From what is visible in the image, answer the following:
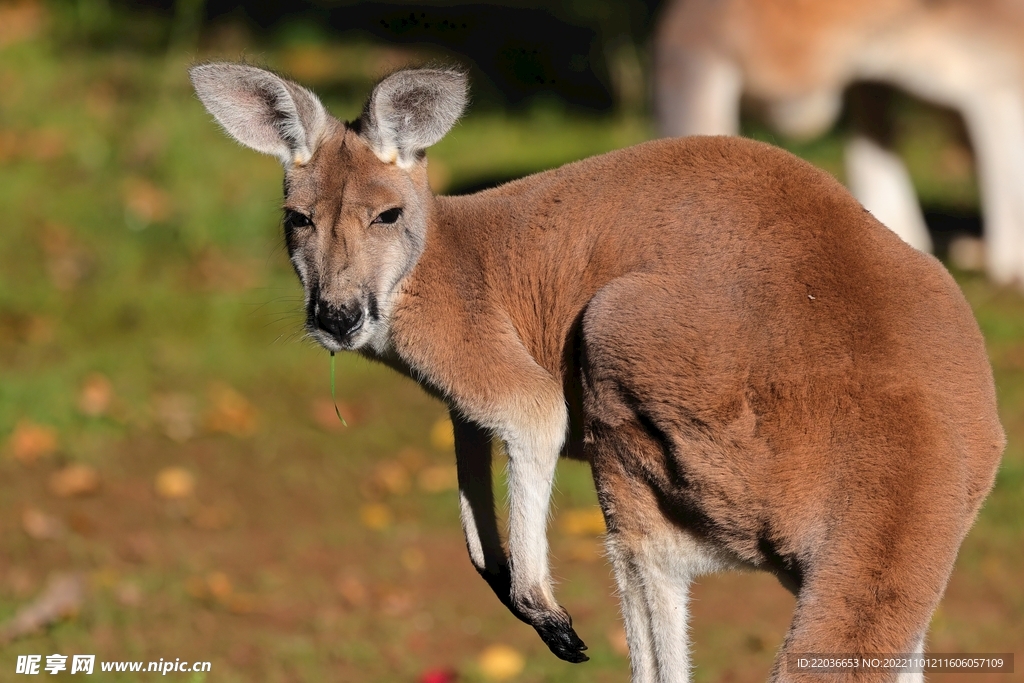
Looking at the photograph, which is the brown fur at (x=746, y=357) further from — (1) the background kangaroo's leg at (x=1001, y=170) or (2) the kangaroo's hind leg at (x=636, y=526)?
(1) the background kangaroo's leg at (x=1001, y=170)

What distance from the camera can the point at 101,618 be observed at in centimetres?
484

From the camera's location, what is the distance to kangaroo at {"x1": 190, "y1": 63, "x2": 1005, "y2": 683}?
2646 mm

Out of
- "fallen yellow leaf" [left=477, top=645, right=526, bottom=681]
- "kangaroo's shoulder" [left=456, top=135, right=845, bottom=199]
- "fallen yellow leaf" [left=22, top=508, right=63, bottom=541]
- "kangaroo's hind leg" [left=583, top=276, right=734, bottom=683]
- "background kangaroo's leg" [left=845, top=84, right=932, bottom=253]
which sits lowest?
"fallen yellow leaf" [left=22, top=508, right=63, bottom=541]

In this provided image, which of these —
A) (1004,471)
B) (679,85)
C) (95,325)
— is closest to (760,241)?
(1004,471)

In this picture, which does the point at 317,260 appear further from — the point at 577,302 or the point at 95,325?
the point at 95,325

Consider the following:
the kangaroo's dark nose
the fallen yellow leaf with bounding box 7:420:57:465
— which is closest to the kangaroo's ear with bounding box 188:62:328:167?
the kangaroo's dark nose

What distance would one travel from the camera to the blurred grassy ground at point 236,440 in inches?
193

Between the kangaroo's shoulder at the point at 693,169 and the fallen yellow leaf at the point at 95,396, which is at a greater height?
the kangaroo's shoulder at the point at 693,169

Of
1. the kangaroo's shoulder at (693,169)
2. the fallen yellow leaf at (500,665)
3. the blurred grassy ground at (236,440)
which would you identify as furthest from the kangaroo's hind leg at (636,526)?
the fallen yellow leaf at (500,665)

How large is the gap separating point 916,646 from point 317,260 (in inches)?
63.9

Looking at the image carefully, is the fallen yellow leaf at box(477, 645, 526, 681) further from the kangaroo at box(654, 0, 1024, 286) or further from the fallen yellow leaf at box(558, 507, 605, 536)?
the kangaroo at box(654, 0, 1024, 286)

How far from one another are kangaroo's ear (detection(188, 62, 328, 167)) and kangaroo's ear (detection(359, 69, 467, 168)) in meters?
0.15

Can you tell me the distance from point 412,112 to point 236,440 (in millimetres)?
3651

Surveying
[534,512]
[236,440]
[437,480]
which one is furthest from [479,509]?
[236,440]
